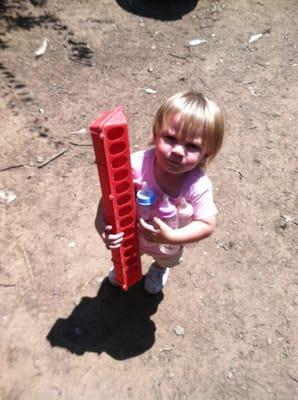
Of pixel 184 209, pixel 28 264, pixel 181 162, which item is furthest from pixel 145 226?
pixel 28 264

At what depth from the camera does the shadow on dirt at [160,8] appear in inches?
200

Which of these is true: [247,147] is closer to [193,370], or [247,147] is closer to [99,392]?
[193,370]

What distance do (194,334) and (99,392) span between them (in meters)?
0.61

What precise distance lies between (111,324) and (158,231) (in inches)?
35.8

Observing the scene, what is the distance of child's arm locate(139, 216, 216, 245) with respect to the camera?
203 centimetres

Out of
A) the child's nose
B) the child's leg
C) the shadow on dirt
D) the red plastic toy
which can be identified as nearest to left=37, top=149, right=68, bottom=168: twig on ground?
the child's leg

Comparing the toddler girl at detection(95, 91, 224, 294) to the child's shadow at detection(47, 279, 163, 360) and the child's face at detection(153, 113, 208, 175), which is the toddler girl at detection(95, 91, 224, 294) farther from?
the child's shadow at detection(47, 279, 163, 360)

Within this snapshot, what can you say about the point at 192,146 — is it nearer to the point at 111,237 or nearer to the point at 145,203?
the point at 145,203

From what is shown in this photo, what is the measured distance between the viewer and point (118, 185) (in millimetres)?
1869

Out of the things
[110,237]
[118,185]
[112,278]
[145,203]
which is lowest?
[112,278]

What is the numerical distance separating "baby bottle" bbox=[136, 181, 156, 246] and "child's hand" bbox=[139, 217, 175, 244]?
0.11 ft

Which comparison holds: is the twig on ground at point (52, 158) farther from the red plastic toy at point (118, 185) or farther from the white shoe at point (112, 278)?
the red plastic toy at point (118, 185)

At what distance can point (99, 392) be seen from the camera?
2422mm

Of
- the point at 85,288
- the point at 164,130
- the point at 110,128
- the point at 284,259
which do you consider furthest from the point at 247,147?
the point at 110,128
